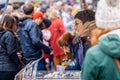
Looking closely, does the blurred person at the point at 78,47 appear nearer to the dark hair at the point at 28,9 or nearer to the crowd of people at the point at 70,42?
the crowd of people at the point at 70,42

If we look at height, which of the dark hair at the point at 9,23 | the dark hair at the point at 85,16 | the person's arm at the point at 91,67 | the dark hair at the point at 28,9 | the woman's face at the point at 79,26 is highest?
the person's arm at the point at 91,67

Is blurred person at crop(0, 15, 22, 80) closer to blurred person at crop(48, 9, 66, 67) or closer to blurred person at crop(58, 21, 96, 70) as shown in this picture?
blurred person at crop(58, 21, 96, 70)

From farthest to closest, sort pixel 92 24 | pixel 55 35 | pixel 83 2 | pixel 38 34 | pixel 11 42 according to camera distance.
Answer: pixel 55 35, pixel 38 34, pixel 83 2, pixel 11 42, pixel 92 24

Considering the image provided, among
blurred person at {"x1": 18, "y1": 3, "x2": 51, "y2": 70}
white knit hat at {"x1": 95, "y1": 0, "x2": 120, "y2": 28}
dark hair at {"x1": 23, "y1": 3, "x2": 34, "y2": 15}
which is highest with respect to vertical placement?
white knit hat at {"x1": 95, "y1": 0, "x2": 120, "y2": 28}

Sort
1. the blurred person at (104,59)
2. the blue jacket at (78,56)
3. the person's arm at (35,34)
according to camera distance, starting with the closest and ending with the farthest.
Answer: the blurred person at (104,59), the blue jacket at (78,56), the person's arm at (35,34)

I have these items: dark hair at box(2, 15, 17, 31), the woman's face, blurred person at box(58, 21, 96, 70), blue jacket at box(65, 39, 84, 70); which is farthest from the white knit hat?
dark hair at box(2, 15, 17, 31)

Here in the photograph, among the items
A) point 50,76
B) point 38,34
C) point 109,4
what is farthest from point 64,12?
point 109,4

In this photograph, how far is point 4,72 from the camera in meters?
7.93

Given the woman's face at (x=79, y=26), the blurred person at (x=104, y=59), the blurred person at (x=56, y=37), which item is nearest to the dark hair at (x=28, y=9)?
the blurred person at (x=56, y=37)

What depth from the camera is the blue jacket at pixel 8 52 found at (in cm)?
785

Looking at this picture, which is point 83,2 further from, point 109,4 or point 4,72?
point 109,4

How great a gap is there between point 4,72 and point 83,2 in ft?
6.42

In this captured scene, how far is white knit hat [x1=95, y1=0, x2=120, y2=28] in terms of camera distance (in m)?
3.86

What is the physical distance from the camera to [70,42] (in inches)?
296
